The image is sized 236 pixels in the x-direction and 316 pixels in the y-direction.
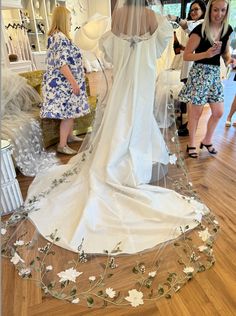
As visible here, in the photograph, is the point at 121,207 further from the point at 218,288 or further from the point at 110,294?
the point at 218,288

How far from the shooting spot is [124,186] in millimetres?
1711

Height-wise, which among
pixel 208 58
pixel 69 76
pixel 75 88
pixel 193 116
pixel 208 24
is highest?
pixel 208 24

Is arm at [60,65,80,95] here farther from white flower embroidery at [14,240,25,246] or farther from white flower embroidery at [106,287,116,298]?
white flower embroidery at [106,287,116,298]

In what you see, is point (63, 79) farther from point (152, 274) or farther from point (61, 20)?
point (152, 274)

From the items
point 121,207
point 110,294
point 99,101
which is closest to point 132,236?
point 121,207

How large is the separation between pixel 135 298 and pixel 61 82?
5.99ft

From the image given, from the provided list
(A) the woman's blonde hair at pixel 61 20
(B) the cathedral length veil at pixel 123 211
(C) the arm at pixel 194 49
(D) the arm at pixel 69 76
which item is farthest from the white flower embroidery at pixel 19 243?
(C) the arm at pixel 194 49

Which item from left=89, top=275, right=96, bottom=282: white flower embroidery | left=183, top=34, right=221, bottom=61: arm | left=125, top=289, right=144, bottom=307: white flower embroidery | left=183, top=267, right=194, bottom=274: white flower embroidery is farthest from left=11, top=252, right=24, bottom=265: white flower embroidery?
left=183, top=34, right=221, bottom=61: arm

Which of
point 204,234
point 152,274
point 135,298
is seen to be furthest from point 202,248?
point 135,298

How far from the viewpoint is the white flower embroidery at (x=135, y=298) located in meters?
1.13

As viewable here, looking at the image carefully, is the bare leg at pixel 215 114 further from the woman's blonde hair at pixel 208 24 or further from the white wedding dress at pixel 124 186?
the white wedding dress at pixel 124 186

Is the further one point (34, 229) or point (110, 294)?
point (34, 229)

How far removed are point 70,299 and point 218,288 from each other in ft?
2.26

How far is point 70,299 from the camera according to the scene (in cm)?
116
